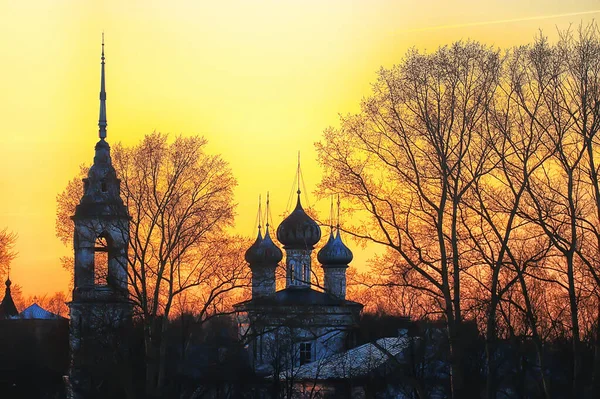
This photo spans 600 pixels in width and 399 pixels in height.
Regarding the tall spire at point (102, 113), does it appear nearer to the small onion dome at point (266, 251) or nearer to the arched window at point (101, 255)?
the arched window at point (101, 255)

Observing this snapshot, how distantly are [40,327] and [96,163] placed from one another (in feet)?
80.1

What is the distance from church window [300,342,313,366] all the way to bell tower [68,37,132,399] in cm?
1621

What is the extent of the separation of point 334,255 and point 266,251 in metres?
4.70

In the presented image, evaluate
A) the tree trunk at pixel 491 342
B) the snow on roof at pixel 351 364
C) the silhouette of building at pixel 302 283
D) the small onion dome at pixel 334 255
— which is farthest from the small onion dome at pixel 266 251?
the tree trunk at pixel 491 342

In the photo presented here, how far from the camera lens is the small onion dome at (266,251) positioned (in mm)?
→ 89312

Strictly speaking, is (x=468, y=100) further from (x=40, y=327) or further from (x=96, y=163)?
(x=40, y=327)

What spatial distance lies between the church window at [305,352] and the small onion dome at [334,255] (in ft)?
27.4

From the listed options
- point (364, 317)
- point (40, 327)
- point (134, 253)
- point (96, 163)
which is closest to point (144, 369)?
point (134, 253)

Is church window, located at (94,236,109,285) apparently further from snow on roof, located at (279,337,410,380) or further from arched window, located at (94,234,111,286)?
snow on roof, located at (279,337,410,380)

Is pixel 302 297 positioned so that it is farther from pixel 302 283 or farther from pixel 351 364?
pixel 351 364

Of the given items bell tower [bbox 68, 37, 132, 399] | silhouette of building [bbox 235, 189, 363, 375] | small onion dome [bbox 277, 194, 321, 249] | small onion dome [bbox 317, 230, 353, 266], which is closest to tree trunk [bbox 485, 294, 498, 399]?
bell tower [bbox 68, 37, 132, 399]

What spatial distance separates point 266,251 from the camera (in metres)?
90.2

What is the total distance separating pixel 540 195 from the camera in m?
40.0

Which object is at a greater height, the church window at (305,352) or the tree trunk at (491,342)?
the church window at (305,352)
